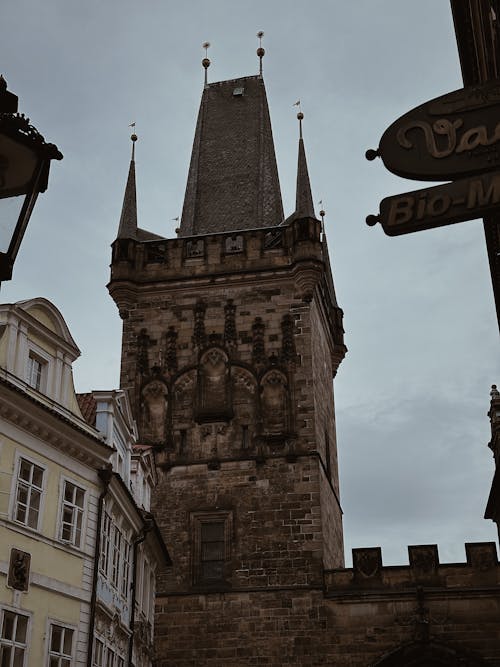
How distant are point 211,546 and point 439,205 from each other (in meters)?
20.2

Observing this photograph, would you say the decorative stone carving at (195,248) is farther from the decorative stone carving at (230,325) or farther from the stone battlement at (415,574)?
the stone battlement at (415,574)

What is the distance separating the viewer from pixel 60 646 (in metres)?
12.6

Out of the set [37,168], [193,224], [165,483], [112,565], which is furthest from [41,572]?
[193,224]

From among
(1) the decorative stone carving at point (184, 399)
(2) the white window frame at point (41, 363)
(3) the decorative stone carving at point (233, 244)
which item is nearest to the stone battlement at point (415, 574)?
(1) the decorative stone carving at point (184, 399)

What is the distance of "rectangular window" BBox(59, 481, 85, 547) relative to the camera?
1352 cm

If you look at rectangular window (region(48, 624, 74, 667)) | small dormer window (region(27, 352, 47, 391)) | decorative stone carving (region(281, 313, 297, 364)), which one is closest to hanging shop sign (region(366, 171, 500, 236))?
rectangular window (region(48, 624, 74, 667))

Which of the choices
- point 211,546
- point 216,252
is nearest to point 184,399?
point 211,546

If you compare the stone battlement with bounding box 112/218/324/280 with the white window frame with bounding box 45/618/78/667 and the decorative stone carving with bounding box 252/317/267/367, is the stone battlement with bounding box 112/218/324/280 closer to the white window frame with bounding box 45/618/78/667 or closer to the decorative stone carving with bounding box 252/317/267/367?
the decorative stone carving with bounding box 252/317/267/367

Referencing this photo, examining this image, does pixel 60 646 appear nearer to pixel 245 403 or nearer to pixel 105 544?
pixel 105 544

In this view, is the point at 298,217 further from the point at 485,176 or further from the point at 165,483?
the point at 485,176

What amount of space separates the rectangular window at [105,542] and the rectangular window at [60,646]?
1.44m

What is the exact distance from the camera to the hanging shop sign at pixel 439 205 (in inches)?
145

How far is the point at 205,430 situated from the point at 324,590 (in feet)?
16.8

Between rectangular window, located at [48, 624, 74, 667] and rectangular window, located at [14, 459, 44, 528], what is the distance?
139cm
